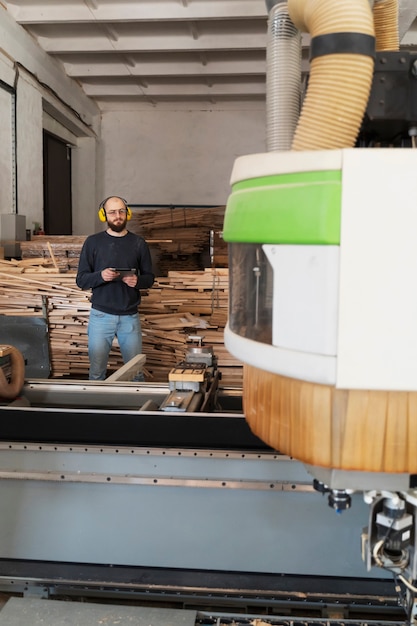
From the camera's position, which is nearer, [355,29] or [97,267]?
A: [355,29]

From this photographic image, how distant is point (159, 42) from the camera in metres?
7.19

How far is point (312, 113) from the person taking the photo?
0.98 meters

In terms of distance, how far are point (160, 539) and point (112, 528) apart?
7.8 inches

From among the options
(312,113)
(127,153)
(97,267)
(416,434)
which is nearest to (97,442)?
(416,434)

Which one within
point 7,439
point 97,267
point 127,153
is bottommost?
point 7,439

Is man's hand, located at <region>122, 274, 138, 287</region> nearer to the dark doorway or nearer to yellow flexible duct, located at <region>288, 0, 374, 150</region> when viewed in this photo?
yellow flexible duct, located at <region>288, 0, 374, 150</region>

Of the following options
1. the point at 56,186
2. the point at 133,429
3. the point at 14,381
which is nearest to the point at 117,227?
the point at 14,381

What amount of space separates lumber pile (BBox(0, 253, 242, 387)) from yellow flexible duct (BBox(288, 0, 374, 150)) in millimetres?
4001

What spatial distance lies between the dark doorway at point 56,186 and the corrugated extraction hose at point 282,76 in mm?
8022

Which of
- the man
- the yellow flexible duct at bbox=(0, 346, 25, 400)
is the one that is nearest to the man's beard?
the man

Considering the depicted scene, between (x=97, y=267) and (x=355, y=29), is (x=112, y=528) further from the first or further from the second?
(x=97, y=267)

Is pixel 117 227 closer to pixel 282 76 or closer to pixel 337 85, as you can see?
pixel 282 76

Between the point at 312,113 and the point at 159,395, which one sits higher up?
the point at 312,113

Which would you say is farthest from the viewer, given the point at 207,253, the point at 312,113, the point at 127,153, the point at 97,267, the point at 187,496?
the point at 127,153
